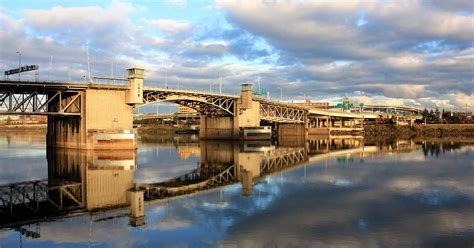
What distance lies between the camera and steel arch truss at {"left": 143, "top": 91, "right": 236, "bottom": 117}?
289ft

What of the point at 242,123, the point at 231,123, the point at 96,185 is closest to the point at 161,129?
the point at 231,123

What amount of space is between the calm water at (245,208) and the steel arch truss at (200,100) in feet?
133

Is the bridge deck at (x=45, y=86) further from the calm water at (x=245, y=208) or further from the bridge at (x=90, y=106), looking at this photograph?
the calm water at (x=245, y=208)

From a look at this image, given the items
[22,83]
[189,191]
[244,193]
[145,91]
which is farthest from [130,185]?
[145,91]

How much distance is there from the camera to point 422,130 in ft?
520

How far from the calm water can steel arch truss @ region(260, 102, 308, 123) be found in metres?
78.3

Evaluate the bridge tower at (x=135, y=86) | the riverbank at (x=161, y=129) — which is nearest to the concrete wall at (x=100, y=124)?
the bridge tower at (x=135, y=86)

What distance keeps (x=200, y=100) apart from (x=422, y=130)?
96195 mm

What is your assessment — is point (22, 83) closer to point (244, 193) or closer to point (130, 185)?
point (130, 185)

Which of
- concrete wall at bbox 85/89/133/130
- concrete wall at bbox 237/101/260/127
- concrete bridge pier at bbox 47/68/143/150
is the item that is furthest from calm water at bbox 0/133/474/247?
concrete wall at bbox 237/101/260/127

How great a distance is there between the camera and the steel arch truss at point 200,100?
88.1 m

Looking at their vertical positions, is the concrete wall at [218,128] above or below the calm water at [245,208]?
above

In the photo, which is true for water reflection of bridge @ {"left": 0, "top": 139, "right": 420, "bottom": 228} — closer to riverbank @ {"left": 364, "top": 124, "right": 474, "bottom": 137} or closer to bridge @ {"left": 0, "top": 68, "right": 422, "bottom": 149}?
bridge @ {"left": 0, "top": 68, "right": 422, "bottom": 149}

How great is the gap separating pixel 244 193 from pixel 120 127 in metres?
46.8
